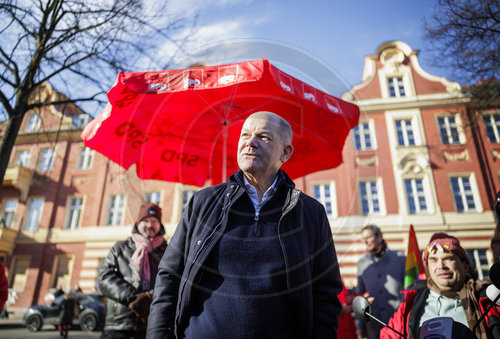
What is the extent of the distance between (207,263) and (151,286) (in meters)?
1.96

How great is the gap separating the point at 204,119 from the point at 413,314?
307 cm

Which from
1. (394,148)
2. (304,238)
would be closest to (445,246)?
(304,238)

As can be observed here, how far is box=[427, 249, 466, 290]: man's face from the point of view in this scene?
2.28 m

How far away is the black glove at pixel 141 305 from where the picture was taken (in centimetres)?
277

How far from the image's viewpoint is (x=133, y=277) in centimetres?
300

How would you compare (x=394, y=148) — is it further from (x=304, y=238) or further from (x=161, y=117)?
(x=304, y=238)

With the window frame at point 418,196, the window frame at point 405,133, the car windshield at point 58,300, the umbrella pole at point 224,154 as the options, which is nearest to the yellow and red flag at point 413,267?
the umbrella pole at point 224,154

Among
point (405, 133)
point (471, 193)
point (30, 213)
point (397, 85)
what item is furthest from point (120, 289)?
point (30, 213)

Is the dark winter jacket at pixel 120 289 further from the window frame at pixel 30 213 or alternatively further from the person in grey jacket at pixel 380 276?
the window frame at pixel 30 213

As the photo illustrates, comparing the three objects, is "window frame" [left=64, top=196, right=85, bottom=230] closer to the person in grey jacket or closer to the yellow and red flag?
the person in grey jacket

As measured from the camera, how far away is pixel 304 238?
4.77 ft

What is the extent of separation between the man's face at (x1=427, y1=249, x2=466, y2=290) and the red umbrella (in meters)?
1.82

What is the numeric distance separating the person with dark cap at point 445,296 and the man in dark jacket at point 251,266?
1213mm

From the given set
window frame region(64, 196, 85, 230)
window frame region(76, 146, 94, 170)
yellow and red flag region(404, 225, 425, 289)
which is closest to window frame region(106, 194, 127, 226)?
window frame region(64, 196, 85, 230)
